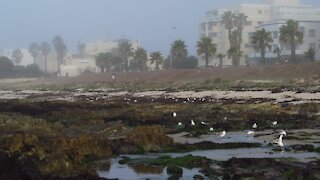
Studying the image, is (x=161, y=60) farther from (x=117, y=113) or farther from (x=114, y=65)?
(x=117, y=113)

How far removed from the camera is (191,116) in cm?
3269

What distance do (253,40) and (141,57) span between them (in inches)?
1473

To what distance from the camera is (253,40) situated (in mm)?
92688

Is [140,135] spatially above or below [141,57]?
below

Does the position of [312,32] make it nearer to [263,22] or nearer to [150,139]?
[263,22]

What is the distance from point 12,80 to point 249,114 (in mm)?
128173

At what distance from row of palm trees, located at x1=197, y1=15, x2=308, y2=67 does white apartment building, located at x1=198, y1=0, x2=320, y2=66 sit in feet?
20.6

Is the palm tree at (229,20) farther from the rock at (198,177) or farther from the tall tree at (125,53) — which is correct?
the rock at (198,177)

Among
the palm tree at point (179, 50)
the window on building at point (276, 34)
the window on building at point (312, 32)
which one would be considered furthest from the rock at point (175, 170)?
the window on building at point (312, 32)

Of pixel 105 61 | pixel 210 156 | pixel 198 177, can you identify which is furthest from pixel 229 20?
pixel 198 177

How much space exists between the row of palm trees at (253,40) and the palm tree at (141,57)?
18.8 meters

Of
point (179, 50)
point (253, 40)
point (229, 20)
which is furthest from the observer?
point (229, 20)

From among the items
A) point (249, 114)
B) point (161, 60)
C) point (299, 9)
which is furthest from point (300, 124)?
point (299, 9)

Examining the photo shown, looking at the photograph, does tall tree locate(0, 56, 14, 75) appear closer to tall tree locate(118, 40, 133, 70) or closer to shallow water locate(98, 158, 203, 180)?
tall tree locate(118, 40, 133, 70)
